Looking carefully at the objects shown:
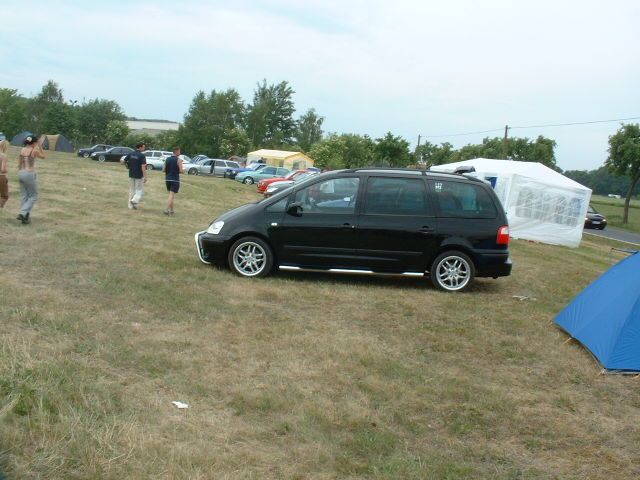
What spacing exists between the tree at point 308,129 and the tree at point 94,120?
3185 cm

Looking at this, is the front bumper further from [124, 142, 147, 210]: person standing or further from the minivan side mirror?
[124, 142, 147, 210]: person standing

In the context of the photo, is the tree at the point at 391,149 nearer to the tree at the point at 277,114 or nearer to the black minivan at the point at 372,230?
the black minivan at the point at 372,230

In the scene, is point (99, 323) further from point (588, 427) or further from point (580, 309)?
point (580, 309)

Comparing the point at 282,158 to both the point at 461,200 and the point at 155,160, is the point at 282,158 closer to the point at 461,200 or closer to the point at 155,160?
the point at 155,160

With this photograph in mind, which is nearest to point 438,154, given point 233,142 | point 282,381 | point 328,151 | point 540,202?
point 328,151

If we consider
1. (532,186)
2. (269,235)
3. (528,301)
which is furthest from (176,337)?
(532,186)

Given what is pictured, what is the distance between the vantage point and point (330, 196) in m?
9.62

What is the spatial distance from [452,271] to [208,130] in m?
74.8

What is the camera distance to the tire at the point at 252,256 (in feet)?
30.9

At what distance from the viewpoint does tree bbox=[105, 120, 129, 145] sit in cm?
8188

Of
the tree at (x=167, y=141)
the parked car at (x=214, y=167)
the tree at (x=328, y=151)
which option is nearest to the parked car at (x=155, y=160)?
the parked car at (x=214, y=167)

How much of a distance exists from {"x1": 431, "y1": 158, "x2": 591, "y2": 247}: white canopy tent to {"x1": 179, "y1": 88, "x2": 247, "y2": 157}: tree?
61.0 meters

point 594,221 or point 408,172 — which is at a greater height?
point 408,172

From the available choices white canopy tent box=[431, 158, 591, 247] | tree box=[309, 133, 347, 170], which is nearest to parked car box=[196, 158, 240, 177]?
tree box=[309, 133, 347, 170]
